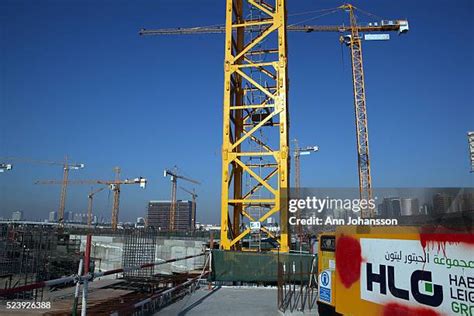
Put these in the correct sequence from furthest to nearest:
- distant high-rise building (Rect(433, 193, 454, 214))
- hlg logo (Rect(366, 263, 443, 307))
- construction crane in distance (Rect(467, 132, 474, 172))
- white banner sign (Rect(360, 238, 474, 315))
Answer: construction crane in distance (Rect(467, 132, 474, 172))
distant high-rise building (Rect(433, 193, 454, 214))
hlg logo (Rect(366, 263, 443, 307))
white banner sign (Rect(360, 238, 474, 315))

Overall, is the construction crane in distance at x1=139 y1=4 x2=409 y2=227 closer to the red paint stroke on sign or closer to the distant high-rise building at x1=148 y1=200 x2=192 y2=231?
the red paint stroke on sign

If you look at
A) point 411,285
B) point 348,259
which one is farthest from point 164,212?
point 411,285

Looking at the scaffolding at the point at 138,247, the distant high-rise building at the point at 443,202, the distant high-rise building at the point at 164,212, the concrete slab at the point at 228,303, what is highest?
the distant high-rise building at the point at 164,212

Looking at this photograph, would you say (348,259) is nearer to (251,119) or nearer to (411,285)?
(411,285)

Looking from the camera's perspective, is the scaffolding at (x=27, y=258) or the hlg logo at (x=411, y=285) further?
the scaffolding at (x=27, y=258)

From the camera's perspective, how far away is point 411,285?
446cm

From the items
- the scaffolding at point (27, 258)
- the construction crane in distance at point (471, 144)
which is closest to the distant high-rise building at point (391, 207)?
the scaffolding at point (27, 258)

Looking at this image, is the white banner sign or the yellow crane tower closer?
the white banner sign

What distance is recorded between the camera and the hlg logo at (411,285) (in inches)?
163

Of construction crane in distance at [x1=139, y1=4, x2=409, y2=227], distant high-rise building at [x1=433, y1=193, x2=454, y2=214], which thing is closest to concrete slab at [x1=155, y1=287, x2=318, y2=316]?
distant high-rise building at [x1=433, y1=193, x2=454, y2=214]

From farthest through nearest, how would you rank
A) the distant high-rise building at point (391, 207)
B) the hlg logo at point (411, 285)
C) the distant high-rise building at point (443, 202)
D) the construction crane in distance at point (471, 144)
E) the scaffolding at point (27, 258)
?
the construction crane in distance at point (471, 144) < the scaffolding at point (27, 258) < the distant high-rise building at point (391, 207) < the distant high-rise building at point (443, 202) < the hlg logo at point (411, 285)

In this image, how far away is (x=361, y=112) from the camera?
143 ft

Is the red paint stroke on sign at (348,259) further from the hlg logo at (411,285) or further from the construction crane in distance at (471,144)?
the construction crane in distance at (471,144)

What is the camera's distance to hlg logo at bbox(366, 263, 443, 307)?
163 inches
